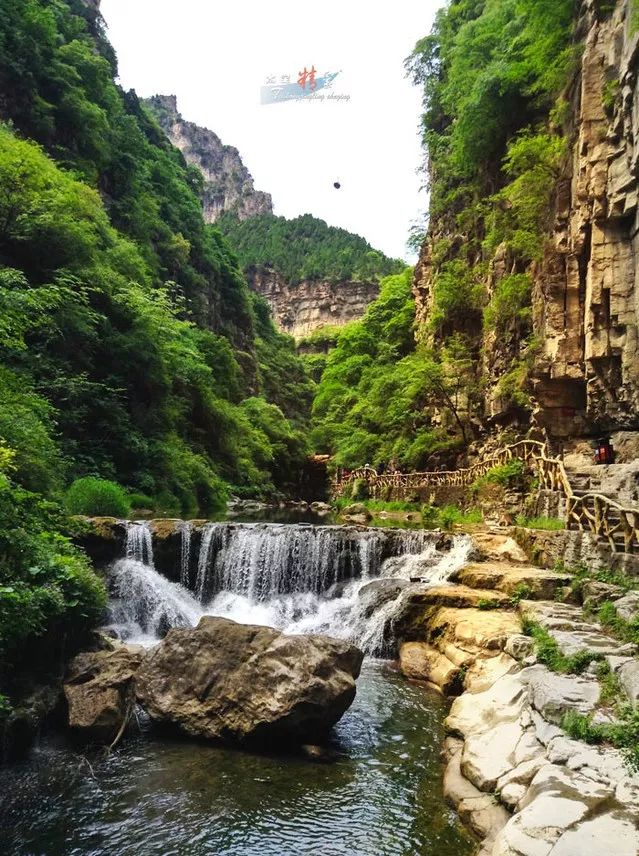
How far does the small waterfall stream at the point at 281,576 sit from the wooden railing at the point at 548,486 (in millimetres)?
2740

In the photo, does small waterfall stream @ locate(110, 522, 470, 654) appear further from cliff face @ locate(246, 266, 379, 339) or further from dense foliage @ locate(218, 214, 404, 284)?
cliff face @ locate(246, 266, 379, 339)

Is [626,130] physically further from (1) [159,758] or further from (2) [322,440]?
(2) [322,440]

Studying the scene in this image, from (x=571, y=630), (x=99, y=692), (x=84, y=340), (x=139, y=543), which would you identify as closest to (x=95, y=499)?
(x=139, y=543)

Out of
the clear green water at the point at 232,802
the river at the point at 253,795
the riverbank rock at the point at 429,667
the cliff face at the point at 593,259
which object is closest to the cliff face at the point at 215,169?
the cliff face at the point at 593,259

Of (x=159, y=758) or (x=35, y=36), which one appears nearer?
(x=159, y=758)

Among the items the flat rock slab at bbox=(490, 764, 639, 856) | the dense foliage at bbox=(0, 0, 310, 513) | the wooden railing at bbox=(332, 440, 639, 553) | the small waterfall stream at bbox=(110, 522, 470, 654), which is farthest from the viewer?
the dense foliage at bbox=(0, 0, 310, 513)

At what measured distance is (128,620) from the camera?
11.4 m

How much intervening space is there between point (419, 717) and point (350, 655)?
47.6 inches

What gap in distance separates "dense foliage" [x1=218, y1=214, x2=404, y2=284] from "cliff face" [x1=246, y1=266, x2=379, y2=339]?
1.17 m

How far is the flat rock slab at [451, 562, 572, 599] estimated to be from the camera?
964 cm

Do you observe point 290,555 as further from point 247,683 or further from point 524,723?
point 524,723

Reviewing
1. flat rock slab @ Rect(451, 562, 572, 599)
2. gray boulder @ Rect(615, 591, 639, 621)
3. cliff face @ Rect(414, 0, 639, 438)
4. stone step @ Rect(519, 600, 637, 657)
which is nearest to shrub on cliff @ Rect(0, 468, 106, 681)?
stone step @ Rect(519, 600, 637, 657)

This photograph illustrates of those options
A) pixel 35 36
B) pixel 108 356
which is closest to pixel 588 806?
pixel 108 356

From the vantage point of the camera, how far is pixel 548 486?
14523 mm
